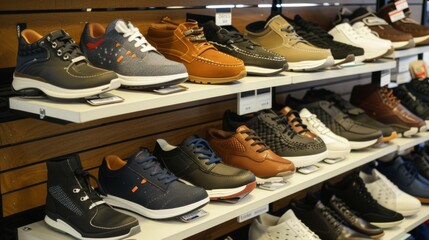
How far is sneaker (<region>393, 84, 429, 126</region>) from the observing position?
2.82m

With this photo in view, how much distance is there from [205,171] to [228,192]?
0.35ft

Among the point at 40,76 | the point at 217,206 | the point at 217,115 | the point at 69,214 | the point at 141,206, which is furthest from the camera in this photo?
the point at 217,115

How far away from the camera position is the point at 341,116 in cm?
237

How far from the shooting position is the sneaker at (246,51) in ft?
5.94

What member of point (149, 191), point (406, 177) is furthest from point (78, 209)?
point (406, 177)

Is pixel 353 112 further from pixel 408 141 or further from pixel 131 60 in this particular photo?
pixel 131 60

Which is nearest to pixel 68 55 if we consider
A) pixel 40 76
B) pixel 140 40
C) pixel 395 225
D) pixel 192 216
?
pixel 40 76

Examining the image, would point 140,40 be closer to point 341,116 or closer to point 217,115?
point 217,115

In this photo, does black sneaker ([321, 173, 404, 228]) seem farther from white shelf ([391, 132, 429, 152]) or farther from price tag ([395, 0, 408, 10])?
price tag ([395, 0, 408, 10])

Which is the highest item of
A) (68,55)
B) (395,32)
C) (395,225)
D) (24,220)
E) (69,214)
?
(68,55)

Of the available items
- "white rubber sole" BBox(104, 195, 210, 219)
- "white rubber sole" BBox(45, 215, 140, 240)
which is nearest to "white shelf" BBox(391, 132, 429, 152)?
"white rubber sole" BBox(104, 195, 210, 219)

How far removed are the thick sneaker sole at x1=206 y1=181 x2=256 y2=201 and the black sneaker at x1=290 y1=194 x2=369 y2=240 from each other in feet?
1.98

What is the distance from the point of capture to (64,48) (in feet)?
4.51

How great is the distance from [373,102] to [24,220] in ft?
5.84
